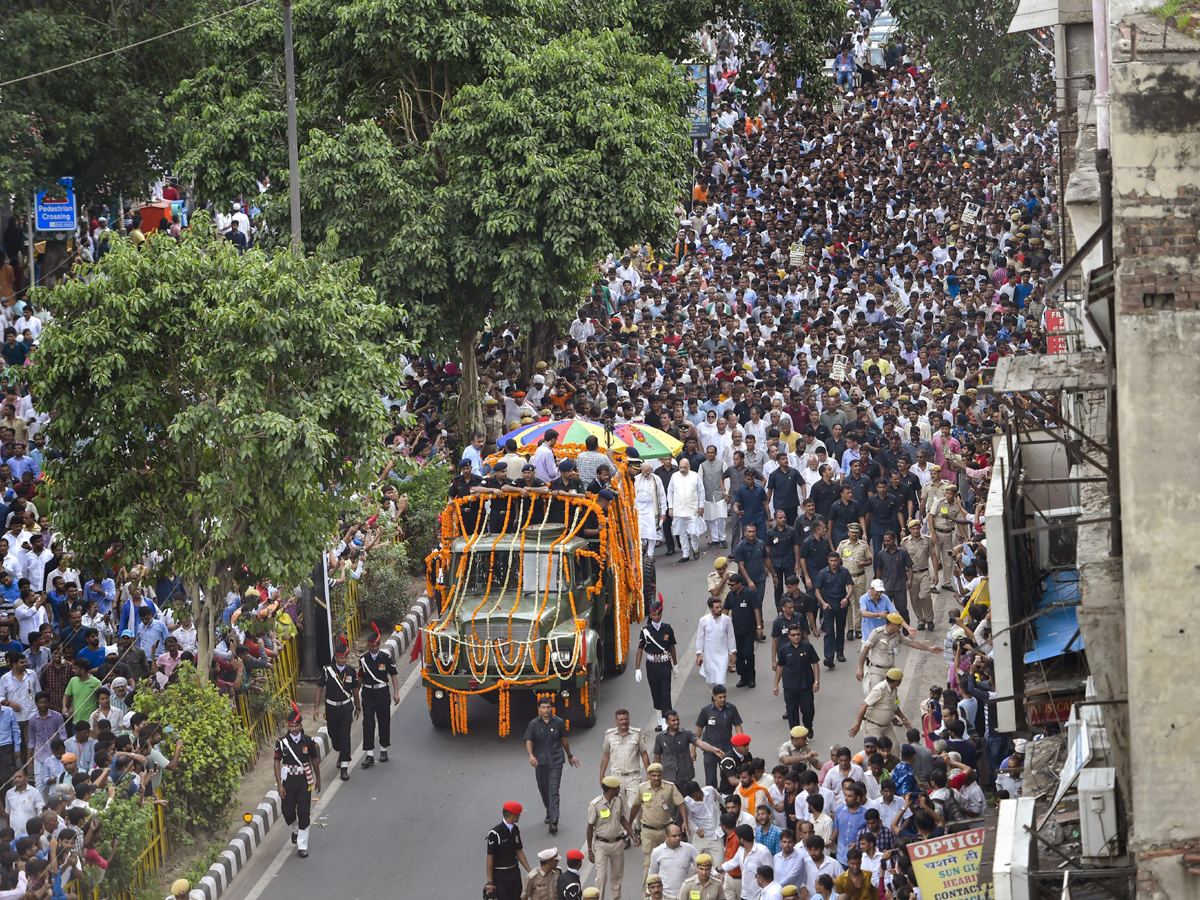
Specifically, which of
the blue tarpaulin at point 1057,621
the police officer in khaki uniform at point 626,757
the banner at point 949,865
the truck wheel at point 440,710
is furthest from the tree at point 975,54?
the banner at point 949,865

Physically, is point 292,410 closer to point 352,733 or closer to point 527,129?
point 352,733

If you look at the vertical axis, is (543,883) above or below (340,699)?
below

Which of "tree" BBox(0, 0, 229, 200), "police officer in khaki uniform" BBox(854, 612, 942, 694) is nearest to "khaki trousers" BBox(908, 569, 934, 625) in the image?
"police officer in khaki uniform" BBox(854, 612, 942, 694)

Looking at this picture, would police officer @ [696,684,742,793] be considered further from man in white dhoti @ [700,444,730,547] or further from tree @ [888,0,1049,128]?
tree @ [888,0,1049,128]

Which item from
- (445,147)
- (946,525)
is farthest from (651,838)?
(445,147)

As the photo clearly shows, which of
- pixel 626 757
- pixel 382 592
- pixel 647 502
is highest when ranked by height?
pixel 647 502

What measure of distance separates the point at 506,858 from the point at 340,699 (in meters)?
3.72

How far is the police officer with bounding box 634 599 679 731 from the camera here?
18.9 m

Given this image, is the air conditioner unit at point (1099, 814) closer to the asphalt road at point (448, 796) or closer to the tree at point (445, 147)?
the asphalt road at point (448, 796)

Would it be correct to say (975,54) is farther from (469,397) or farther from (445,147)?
(469,397)

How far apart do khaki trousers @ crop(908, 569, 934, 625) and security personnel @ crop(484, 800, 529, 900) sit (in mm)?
7056

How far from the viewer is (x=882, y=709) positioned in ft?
54.8

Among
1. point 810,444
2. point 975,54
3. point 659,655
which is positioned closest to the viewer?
point 659,655

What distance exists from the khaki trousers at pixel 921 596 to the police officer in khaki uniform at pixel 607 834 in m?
6.21
